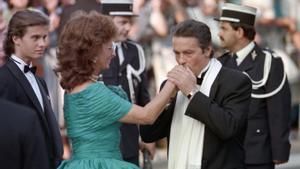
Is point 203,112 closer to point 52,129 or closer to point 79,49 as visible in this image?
point 79,49

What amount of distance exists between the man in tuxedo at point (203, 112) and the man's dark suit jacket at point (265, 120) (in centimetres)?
184

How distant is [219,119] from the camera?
5.70 meters

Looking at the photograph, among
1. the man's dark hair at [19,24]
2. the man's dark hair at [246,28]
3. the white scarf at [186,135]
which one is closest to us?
the white scarf at [186,135]

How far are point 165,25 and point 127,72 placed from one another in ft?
13.3

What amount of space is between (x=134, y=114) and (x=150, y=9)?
22.0 ft

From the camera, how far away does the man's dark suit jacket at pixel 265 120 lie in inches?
308

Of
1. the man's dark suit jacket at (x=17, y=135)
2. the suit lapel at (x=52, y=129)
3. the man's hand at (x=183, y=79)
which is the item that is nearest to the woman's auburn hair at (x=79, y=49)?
the man's hand at (x=183, y=79)

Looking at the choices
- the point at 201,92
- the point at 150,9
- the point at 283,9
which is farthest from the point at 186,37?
the point at 283,9

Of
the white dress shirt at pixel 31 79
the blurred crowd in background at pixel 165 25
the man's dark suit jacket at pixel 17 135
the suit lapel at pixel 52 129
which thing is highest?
the man's dark suit jacket at pixel 17 135

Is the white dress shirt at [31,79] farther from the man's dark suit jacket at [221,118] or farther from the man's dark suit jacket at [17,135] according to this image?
the man's dark suit jacket at [17,135]

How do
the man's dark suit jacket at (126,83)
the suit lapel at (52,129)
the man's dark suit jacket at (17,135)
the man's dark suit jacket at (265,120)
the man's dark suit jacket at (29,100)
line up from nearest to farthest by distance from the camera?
the man's dark suit jacket at (17,135), the man's dark suit jacket at (29,100), the suit lapel at (52,129), the man's dark suit jacket at (265,120), the man's dark suit jacket at (126,83)

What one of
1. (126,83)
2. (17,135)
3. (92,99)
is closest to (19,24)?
(92,99)

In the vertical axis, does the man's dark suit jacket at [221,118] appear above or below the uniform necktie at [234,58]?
above

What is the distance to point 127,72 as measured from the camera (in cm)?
841
